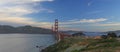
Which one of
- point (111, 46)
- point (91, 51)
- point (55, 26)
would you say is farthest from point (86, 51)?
point (55, 26)

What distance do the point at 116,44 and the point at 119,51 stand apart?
404 cm

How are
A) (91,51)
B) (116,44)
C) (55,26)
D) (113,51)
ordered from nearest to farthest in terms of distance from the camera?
(113,51) → (91,51) → (116,44) → (55,26)

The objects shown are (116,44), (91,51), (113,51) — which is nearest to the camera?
(113,51)

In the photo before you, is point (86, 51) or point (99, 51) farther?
point (86, 51)

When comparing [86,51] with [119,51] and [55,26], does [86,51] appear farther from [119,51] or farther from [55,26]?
[55,26]

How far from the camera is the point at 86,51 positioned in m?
28.5

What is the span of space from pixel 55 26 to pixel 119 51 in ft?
446

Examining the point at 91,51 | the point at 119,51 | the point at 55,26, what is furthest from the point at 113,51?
the point at 55,26

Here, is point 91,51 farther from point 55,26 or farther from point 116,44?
point 55,26

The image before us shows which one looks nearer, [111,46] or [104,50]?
[104,50]

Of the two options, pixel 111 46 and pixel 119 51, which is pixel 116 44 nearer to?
pixel 111 46

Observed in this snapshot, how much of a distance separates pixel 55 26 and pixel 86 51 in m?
133

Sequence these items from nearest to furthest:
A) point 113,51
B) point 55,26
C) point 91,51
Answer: point 113,51 < point 91,51 < point 55,26

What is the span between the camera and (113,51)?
2564 cm
